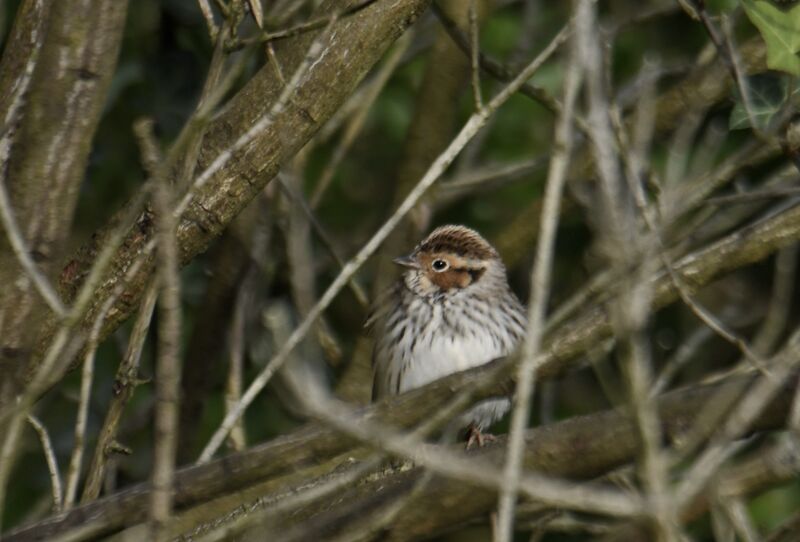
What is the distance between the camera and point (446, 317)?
6035 mm

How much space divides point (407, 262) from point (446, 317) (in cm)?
26

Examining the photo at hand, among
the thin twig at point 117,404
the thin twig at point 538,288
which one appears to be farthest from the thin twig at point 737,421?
the thin twig at point 117,404

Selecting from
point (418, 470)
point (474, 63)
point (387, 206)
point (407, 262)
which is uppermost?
point (387, 206)

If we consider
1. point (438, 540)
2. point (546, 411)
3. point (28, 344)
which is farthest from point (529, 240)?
point (28, 344)

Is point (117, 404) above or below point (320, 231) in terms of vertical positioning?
below

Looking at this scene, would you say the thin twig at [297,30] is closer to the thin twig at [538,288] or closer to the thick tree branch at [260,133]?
the thick tree branch at [260,133]

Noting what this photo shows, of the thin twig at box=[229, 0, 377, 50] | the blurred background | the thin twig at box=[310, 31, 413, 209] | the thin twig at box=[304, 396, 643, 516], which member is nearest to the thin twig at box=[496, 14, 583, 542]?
the thin twig at box=[304, 396, 643, 516]

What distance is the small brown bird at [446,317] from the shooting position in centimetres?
589

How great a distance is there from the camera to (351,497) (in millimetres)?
3732

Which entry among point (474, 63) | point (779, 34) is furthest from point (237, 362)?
point (779, 34)

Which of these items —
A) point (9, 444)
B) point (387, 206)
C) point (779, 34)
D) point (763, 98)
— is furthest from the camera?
point (387, 206)

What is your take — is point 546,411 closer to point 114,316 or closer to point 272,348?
point 272,348

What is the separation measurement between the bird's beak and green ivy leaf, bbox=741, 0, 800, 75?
2.45 metres

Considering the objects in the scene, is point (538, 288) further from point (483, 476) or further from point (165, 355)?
point (165, 355)
